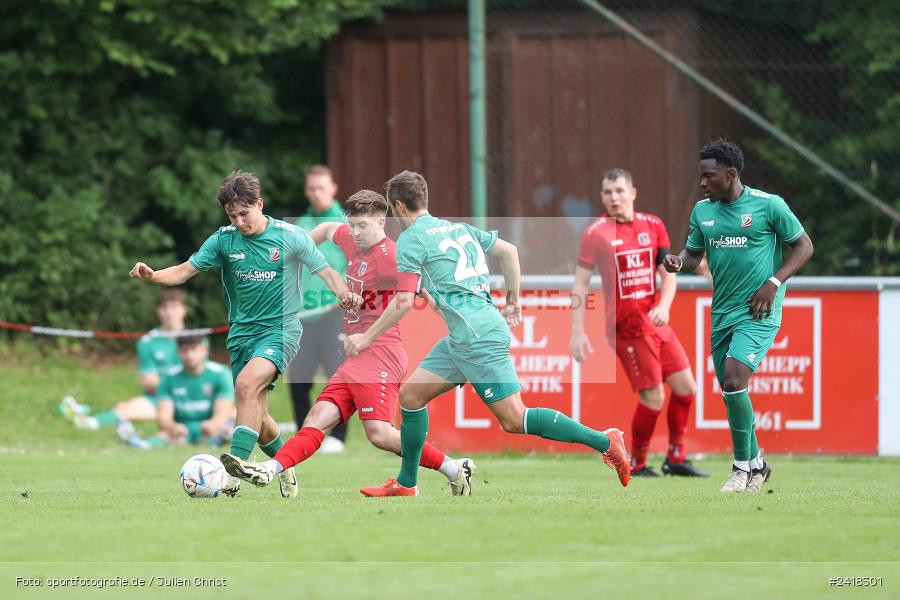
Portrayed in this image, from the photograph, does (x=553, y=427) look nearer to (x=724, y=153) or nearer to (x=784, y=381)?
(x=724, y=153)

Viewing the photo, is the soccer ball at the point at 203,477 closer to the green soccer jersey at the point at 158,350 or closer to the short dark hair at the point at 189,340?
the short dark hair at the point at 189,340

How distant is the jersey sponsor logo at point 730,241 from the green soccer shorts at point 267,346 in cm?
262

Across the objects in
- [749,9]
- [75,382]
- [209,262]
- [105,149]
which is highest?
[749,9]

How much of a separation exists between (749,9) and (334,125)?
16.9ft

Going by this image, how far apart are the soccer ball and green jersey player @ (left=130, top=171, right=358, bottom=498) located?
0.84ft

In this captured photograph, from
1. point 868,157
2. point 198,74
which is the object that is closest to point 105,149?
point 198,74

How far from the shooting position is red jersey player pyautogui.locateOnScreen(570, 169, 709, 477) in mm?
10961

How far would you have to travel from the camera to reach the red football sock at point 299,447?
322 inches

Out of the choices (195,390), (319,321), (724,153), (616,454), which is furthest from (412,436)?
(195,390)

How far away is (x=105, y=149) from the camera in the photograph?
18859mm

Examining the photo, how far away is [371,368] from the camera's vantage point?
8766 mm

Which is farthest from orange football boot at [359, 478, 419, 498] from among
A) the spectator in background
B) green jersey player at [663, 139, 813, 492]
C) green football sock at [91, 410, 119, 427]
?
A: green football sock at [91, 410, 119, 427]

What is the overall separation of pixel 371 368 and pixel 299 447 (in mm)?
741

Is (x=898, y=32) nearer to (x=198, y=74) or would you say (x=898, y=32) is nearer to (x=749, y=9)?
(x=749, y=9)
